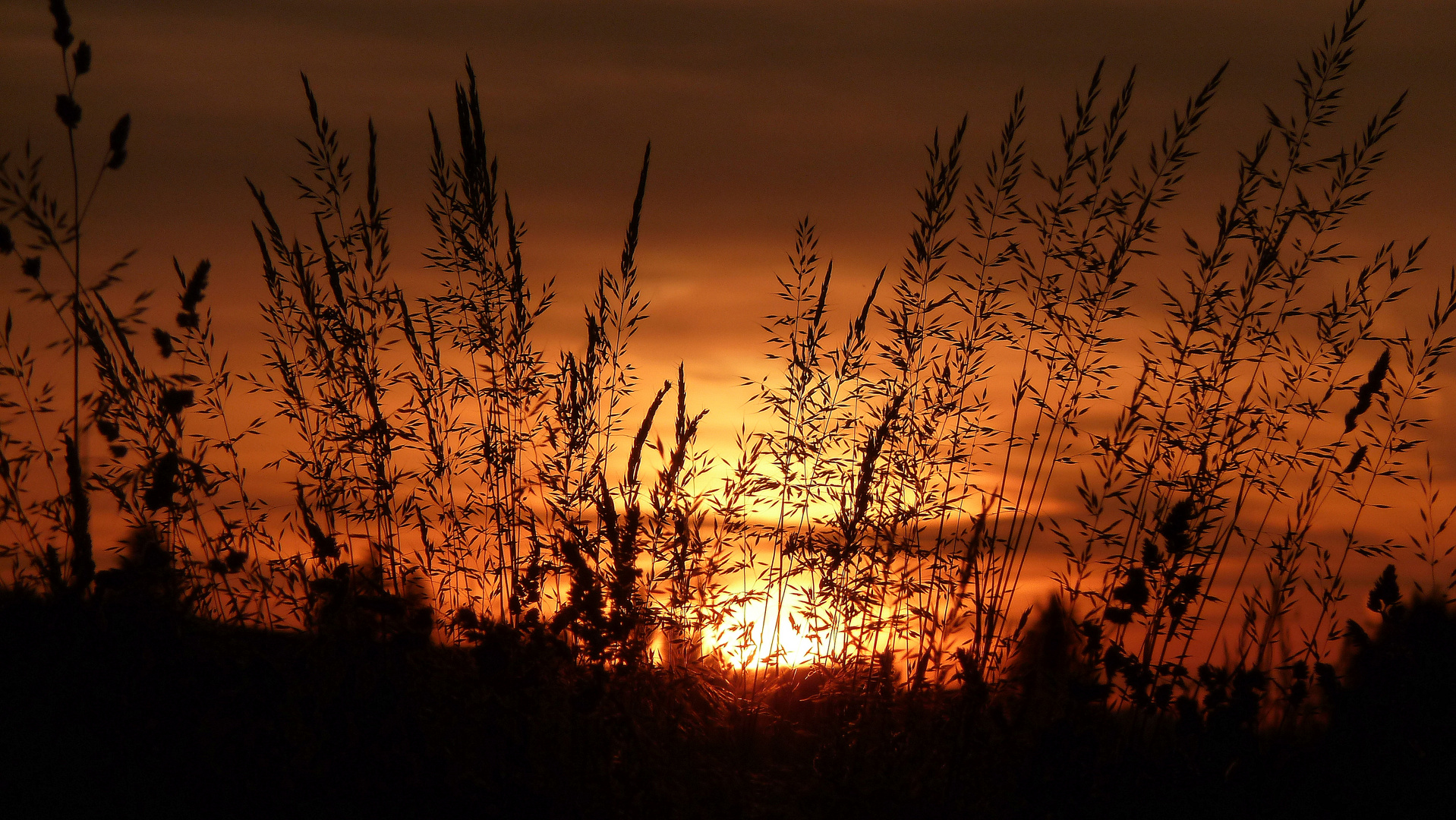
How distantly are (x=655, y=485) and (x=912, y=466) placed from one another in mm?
1151

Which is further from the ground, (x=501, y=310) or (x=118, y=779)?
(x=501, y=310)

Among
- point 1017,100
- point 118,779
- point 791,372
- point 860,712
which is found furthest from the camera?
point 791,372

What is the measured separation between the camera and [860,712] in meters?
3.96

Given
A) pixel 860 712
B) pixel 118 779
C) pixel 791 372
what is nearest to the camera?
pixel 118 779

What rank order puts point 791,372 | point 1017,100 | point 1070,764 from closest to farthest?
point 1070,764
point 1017,100
point 791,372

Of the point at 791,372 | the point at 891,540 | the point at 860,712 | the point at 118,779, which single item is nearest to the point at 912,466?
the point at 891,540

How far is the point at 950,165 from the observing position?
4.29m

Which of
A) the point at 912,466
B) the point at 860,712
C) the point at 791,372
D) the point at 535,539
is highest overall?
the point at 791,372

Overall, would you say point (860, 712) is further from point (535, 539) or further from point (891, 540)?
point (535, 539)

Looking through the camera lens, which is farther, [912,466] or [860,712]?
[912,466]

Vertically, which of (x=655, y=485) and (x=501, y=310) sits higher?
(x=501, y=310)

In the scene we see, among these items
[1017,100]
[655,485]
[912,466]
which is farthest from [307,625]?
[1017,100]

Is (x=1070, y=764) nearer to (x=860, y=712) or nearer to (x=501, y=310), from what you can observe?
(x=860, y=712)

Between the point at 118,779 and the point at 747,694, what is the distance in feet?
7.35
